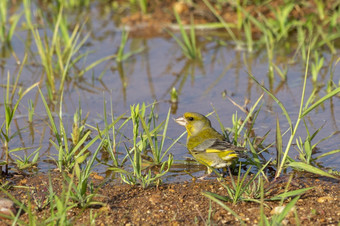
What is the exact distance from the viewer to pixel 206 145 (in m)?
4.56

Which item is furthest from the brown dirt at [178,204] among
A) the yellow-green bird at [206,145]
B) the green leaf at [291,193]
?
the yellow-green bird at [206,145]

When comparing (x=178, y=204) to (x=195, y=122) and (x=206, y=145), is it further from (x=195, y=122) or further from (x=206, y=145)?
(x=195, y=122)

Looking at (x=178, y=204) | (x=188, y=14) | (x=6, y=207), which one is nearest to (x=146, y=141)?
(x=178, y=204)

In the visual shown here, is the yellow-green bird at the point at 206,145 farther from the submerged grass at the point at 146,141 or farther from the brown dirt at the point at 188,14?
the brown dirt at the point at 188,14

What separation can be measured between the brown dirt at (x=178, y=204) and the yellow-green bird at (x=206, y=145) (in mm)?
185

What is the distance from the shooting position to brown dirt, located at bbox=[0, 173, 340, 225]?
380 centimetres

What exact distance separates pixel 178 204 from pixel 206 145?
0.67m

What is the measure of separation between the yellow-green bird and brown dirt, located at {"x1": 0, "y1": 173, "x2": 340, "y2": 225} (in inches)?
7.3

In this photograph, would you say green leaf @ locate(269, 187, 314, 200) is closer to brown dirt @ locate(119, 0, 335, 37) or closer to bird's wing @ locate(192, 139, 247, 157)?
bird's wing @ locate(192, 139, 247, 157)

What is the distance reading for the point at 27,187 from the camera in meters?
4.31

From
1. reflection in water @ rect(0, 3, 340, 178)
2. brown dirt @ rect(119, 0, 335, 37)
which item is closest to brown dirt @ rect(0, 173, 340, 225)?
reflection in water @ rect(0, 3, 340, 178)

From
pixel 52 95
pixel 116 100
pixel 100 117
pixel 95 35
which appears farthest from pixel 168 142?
pixel 95 35

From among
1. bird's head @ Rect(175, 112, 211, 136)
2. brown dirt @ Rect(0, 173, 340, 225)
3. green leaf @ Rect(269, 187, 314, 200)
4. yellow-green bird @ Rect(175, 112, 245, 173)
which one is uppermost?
bird's head @ Rect(175, 112, 211, 136)

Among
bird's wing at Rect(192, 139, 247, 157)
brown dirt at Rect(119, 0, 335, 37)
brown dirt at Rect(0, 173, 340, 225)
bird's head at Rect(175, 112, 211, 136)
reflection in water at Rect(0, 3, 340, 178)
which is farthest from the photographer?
brown dirt at Rect(119, 0, 335, 37)
